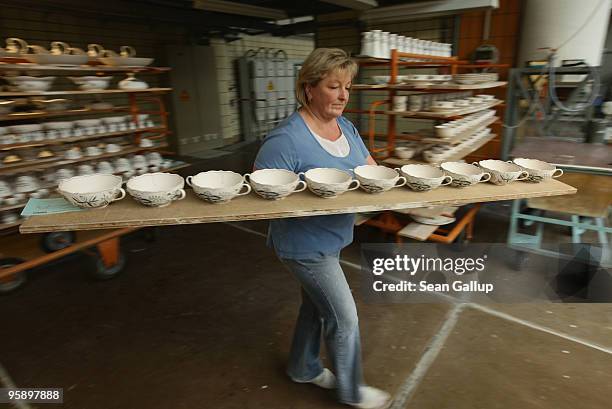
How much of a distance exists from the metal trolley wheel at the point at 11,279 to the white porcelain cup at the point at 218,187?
2003 mm

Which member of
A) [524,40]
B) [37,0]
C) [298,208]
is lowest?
[298,208]

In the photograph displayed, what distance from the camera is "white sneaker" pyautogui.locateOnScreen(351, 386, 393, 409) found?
167 centimetres

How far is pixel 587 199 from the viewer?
2.59 metres

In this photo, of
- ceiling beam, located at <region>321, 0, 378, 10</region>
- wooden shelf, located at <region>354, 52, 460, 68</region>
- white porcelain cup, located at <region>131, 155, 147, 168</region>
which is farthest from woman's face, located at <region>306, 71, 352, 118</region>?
ceiling beam, located at <region>321, 0, 378, 10</region>

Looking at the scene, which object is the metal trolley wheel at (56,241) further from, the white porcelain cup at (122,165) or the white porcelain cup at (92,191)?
the white porcelain cup at (92,191)

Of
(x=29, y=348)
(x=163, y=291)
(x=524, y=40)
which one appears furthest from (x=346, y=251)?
(x=524, y=40)

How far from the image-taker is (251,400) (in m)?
1.77

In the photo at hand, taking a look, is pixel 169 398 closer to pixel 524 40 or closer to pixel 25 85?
pixel 25 85

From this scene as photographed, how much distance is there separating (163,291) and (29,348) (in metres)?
0.81

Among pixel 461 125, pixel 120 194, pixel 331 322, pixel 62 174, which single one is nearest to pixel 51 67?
pixel 62 174

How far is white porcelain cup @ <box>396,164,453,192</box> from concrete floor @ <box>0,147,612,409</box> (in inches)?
40.5

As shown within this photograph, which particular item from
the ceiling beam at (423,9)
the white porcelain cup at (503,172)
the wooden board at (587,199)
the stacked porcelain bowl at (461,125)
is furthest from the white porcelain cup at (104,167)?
the ceiling beam at (423,9)

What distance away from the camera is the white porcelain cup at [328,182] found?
1307 millimetres

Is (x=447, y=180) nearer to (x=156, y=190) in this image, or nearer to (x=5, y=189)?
(x=156, y=190)
